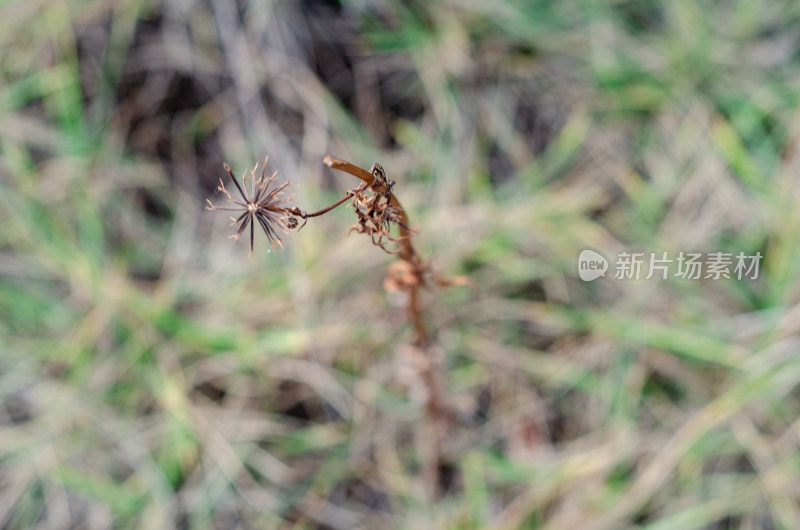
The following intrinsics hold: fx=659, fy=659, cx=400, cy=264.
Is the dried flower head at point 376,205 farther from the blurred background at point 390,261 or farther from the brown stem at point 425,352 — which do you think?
the blurred background at point 390,261

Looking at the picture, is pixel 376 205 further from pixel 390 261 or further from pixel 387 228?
pixel 390 261

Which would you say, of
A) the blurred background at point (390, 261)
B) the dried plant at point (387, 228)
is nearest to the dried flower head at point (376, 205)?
the dried plant at point (387, 228)

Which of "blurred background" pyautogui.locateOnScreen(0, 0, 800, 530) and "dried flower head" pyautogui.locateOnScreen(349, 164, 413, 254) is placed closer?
"dried flower head" pyautogui.locateOnScreen(349, 164, 413, 254)

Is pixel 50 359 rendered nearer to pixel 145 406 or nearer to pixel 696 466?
pixel 145 406

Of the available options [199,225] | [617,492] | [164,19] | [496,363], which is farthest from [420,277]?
[164,19]

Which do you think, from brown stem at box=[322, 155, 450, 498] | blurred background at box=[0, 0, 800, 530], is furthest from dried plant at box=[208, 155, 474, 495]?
blurred background at box=[0, 0, 800, 530]

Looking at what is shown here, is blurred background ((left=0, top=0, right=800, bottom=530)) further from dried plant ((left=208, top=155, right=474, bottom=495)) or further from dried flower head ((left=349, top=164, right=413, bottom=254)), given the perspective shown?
dried flower head ((left=349, top=164, right=413, bottom=254))
